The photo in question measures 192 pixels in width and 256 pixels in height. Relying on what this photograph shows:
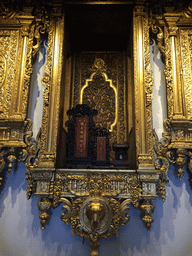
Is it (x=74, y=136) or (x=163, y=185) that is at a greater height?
(x=74, y=136)

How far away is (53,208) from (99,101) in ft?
4.85

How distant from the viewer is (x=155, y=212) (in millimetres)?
2504

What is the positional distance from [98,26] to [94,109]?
3.80ft

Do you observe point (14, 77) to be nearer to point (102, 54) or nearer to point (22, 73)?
point (22, 73)

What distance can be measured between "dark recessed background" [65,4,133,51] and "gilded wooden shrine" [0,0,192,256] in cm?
1

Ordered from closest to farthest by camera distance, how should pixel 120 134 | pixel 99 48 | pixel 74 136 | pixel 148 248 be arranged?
pixel 148 248, pixel 74 136, pixel 120 134, pixel 99 48

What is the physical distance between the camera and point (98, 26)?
3.12 m

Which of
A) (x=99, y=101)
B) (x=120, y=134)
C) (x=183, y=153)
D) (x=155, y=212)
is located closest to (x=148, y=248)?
(x=155, y=212)

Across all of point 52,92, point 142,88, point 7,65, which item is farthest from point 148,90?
point 7,65

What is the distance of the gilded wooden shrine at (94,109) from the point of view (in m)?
2.39

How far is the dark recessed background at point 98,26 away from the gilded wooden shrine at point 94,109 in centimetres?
1

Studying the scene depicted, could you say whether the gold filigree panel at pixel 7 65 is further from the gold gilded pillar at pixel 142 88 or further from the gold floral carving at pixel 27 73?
the gold gilded pillar at pixel 142 88

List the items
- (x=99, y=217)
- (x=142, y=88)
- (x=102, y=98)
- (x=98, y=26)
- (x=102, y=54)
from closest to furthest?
(x=99, y=217) → (x=142, y=88) → (x=98, y=26) → (x=102, y=98) → (x=102, y=54)

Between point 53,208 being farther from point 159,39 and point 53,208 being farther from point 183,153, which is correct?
point 159,39
